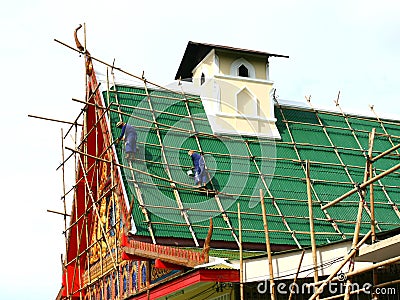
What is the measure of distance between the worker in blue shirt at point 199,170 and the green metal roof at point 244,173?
0.21 meters

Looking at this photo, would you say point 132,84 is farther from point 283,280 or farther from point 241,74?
point 283,280

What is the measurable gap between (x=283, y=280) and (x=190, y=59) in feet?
35.8

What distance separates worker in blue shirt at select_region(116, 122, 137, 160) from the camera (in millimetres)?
16469

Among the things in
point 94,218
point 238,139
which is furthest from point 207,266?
point 94,218

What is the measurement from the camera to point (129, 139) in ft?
54.2

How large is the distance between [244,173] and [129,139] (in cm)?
282

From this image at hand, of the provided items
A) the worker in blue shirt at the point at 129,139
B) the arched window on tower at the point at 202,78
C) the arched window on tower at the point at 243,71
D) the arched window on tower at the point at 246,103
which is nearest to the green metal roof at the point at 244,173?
the worker in blue shirt at the point at 129,139

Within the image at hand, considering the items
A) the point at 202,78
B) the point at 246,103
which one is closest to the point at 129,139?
the point at 246,103

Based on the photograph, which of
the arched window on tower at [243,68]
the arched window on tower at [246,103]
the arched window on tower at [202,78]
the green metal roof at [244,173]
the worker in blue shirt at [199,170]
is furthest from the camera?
the arched window on tower at [202,78]

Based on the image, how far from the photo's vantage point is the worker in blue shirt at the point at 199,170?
16.6m

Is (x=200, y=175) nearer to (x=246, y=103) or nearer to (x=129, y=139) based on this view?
(x=129, y=139)

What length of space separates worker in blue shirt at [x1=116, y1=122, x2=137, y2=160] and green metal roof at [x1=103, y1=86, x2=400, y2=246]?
171 mm

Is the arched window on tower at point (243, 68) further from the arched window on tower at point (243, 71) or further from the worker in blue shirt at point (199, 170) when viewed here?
the worker in blue shirt at point (199, 170)

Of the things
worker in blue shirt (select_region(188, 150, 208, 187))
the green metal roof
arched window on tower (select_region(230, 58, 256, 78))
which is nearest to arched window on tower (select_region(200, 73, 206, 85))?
arched window on tower (select_region(230, 58, 256, 78))
